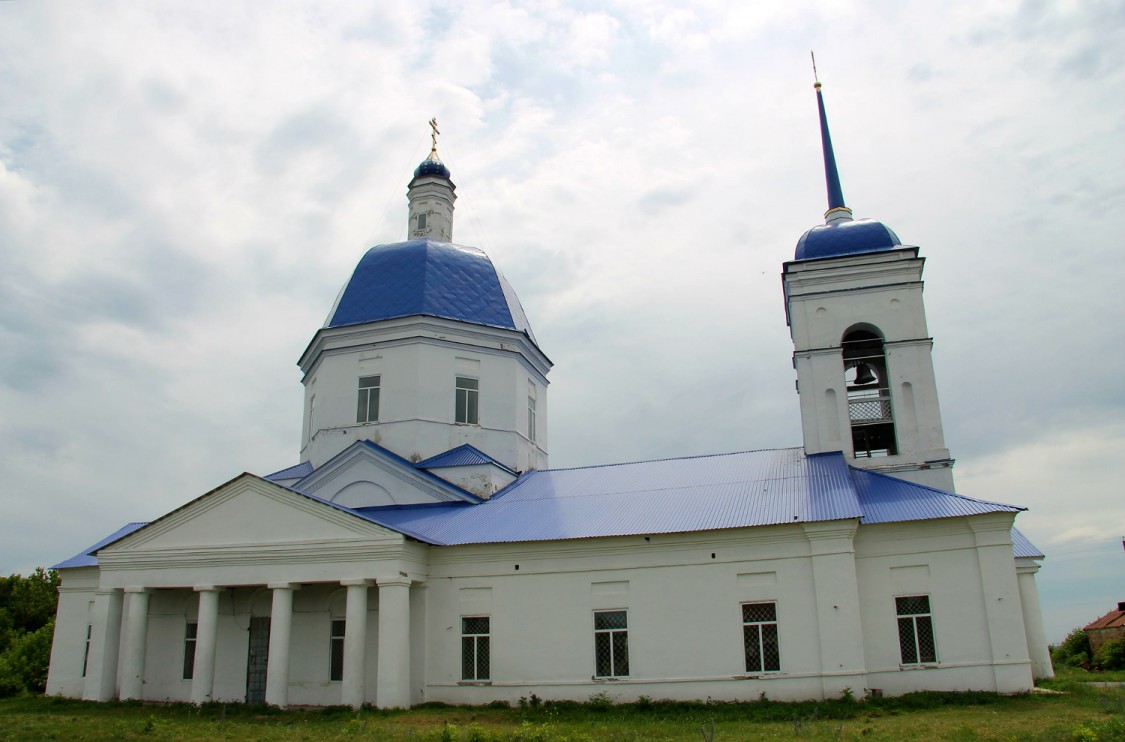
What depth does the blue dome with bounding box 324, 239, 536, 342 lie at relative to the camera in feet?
73.3

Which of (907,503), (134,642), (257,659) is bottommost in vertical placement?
(257,659)

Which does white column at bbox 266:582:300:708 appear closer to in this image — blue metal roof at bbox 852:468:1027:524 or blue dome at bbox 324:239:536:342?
blue dome at bbox 324:239:536:342

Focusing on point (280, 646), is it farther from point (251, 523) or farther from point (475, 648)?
point (475, 648)

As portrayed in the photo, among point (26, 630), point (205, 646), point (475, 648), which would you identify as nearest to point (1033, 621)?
point (475, 648)

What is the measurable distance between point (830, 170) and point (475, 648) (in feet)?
48.2

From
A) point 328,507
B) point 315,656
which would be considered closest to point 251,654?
point 315,656

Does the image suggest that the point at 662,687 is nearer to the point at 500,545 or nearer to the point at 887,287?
the point at 500,545

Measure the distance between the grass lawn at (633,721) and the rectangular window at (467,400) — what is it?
7.79 meters

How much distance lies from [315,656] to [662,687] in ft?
24.0

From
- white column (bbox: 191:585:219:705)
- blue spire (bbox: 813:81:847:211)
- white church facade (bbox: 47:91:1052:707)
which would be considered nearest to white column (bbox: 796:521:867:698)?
white church facade (bbox: 47:91:1052:707)

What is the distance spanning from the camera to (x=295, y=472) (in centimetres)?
2167

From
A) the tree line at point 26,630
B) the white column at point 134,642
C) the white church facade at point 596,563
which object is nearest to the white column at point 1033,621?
the white church facade at point 596,563

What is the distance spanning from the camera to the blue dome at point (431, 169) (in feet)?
84.1

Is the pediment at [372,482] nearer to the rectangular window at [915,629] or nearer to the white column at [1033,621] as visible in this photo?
the rectangular window at [915,629]
